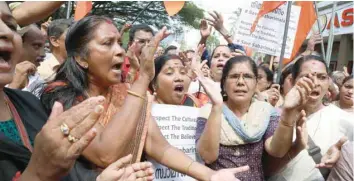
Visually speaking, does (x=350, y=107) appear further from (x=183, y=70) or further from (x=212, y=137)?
(x=212, y=137)

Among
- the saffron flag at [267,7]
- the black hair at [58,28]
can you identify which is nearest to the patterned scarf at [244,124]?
the black hair at [58,28]

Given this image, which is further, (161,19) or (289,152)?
(161,19)

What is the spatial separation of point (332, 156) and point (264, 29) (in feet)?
9.61

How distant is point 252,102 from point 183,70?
1.74 ft

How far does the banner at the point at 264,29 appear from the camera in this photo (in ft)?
16.4

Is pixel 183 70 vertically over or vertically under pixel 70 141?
under

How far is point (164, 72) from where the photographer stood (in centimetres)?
279

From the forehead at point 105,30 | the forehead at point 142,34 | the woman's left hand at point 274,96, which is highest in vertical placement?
the forehead at point 105,30

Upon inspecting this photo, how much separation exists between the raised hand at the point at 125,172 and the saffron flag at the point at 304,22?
15.5 feet

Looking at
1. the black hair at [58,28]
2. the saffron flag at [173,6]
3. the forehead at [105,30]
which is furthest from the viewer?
the saffron flag at [173,6]

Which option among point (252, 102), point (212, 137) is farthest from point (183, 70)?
point (212, 137)

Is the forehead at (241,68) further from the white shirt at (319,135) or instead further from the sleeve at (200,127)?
the white shirt at (319,135)

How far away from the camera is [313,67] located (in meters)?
2.78

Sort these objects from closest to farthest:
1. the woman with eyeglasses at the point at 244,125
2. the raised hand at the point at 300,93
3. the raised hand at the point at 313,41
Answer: the raised hand at the point at 300,93 < the woman with eyeglasses at the point at 244,125 < the raised hand at the point at 313,41
